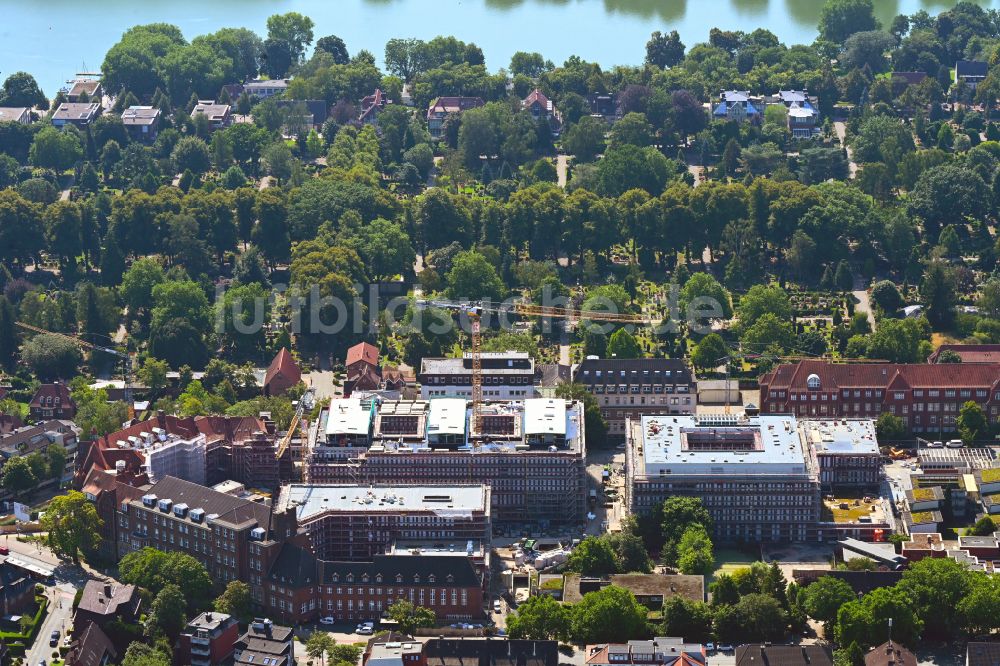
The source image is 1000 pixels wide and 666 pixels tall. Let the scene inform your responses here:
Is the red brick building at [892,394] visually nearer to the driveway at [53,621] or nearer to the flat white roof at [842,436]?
the flat white roof at [842,436]

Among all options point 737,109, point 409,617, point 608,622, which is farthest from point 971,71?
point 409,617

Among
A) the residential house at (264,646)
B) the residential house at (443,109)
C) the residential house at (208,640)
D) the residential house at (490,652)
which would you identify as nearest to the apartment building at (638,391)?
the residential house at (490,652)

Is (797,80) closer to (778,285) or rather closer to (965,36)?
(965,36)

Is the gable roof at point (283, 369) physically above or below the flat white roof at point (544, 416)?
above

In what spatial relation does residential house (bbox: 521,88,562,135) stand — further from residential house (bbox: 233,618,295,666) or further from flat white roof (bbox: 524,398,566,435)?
residential house (bbox: 233,618,295,666)

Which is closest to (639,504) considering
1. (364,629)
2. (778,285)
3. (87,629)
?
(364,629)

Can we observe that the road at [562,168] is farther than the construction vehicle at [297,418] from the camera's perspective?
Yes

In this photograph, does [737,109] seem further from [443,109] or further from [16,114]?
[16,114]

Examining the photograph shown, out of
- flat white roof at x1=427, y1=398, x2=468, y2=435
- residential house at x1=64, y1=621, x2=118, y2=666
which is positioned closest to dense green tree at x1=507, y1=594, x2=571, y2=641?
flat white roof at x1=427, y1=398, x2=468, y2=435
